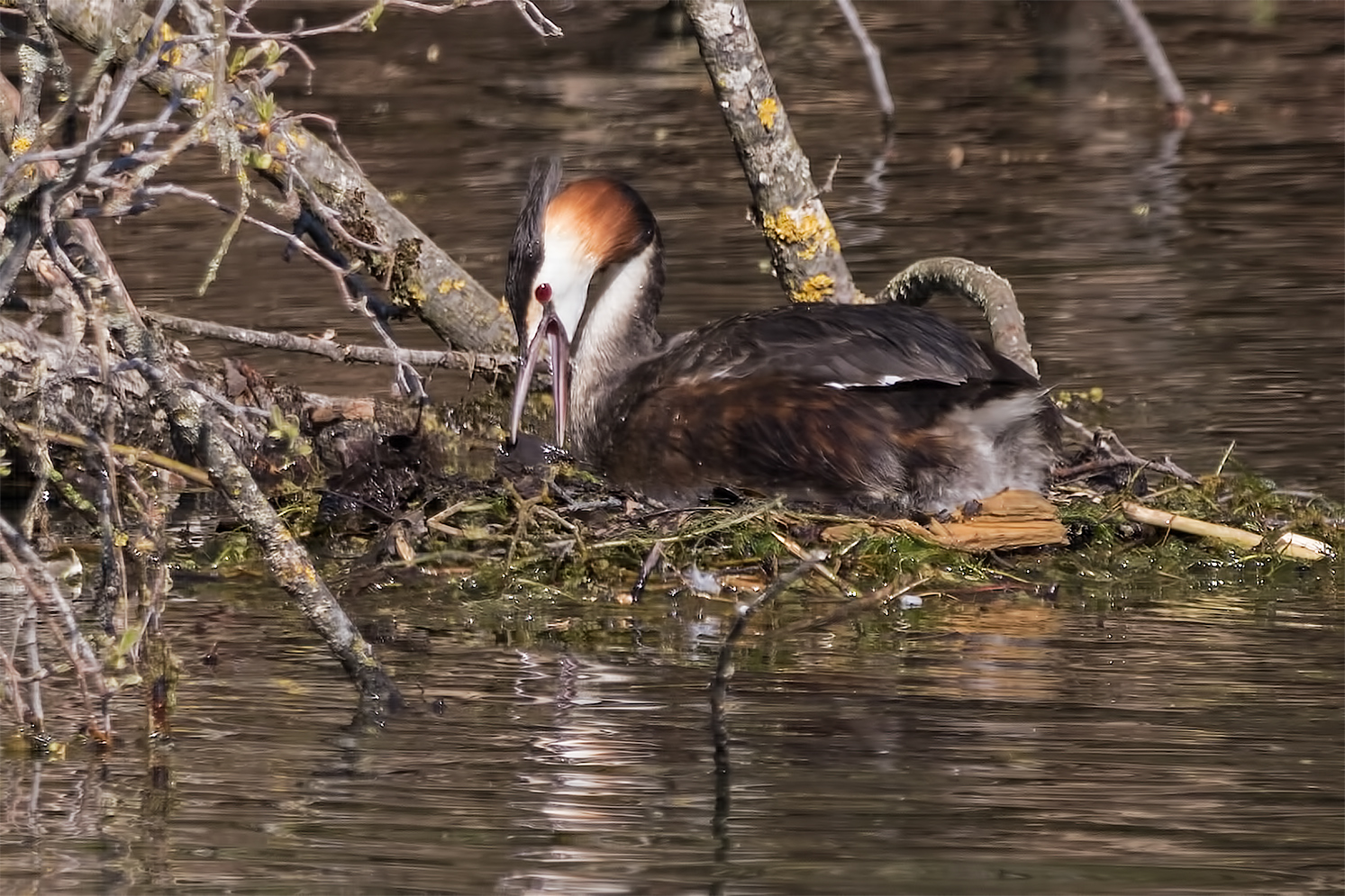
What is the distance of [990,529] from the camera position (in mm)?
→ 6184

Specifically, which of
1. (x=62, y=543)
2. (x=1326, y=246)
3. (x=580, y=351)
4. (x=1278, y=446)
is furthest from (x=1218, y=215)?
(x=62, y=543)

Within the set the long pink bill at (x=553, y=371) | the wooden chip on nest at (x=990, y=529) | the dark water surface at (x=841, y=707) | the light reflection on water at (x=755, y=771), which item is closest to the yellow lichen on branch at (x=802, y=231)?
the long pink bill at (x=553, y=371)

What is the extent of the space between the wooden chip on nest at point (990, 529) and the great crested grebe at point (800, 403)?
13cm

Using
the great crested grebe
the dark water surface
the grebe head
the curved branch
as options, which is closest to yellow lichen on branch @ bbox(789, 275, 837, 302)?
the curved branch

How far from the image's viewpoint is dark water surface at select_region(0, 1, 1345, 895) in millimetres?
4031

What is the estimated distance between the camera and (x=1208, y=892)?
12.6 ft

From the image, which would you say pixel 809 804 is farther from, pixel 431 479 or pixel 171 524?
pixel 171 524

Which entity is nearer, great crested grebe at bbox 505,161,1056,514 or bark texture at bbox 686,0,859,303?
great crested grebe at bbox 505,161,1056,514

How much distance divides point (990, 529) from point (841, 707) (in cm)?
137

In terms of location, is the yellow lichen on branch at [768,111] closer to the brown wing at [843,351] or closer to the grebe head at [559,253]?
the grebe head at [559,253]

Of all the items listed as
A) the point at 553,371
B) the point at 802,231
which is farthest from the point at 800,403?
the point at 802,231

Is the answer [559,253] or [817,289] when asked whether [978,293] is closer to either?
[817,289]

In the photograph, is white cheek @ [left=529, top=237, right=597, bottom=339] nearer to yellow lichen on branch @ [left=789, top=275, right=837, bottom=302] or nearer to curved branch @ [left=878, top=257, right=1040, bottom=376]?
yellow lichen on branch @ [left=789, top=275, right=837, bottom=302]

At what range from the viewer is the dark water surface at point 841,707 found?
403cm
